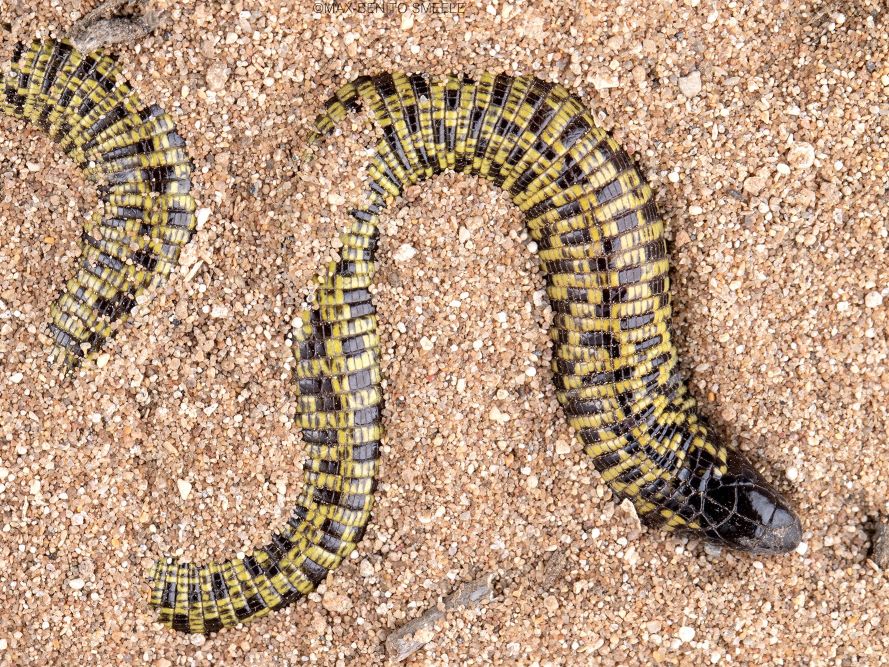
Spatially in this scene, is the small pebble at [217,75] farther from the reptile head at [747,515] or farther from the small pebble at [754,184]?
the reptile head at [747,515]

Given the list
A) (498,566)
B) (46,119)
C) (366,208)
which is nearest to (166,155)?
(46,119)

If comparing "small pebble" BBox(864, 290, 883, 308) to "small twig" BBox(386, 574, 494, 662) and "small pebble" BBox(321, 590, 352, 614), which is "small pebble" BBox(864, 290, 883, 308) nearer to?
"small twig" BBox(386, 574, 494, 662)

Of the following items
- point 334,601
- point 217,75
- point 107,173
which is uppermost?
point 217,75

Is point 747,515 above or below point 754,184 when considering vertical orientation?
below

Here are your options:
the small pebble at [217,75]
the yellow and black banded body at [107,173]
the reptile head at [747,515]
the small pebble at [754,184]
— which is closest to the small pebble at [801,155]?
the small pebble at [754,184]

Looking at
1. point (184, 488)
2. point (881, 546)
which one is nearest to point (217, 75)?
point (184, 488)

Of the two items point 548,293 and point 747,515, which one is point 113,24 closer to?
point 548,293

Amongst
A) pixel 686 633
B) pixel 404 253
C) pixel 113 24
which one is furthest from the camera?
pixel 686 633
